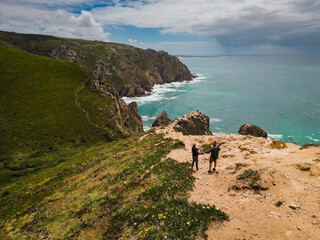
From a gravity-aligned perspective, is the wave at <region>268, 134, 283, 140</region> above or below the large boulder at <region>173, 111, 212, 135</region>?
below

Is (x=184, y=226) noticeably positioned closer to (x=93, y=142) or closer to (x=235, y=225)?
(x=235, y=225)

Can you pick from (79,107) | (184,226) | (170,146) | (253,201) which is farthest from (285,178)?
(79,107)

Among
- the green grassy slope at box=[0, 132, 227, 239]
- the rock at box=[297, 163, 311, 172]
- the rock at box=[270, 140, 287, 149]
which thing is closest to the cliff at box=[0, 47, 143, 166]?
the green grassy slope at box=[0, 132, 227, 239]

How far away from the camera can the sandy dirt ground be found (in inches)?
387

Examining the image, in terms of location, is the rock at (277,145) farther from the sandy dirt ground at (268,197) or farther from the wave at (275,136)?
the wave at (275,136)

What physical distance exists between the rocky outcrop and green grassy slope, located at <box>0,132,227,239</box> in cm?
6887

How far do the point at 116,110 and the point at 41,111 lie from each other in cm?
3866

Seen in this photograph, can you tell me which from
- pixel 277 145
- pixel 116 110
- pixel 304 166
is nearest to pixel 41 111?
pixel 116 110

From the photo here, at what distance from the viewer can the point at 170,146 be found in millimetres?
30062

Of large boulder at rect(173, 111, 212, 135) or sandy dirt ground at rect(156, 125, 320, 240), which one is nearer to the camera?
sandy dirt ground at rect(156, 125, 320, 240)

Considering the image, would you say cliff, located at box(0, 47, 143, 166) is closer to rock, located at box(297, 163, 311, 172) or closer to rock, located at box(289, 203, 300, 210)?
rock, located at box(289, 203, 300, 210)

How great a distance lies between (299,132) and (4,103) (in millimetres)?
156614

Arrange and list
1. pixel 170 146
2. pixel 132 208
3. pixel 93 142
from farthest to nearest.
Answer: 1. pixel 93 142
2. pixel 170 146
3. pixel 132 208

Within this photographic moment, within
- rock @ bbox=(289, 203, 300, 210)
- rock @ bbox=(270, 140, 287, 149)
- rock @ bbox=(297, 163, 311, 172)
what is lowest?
rock @ bbox=(270, 140, 287, 149)
